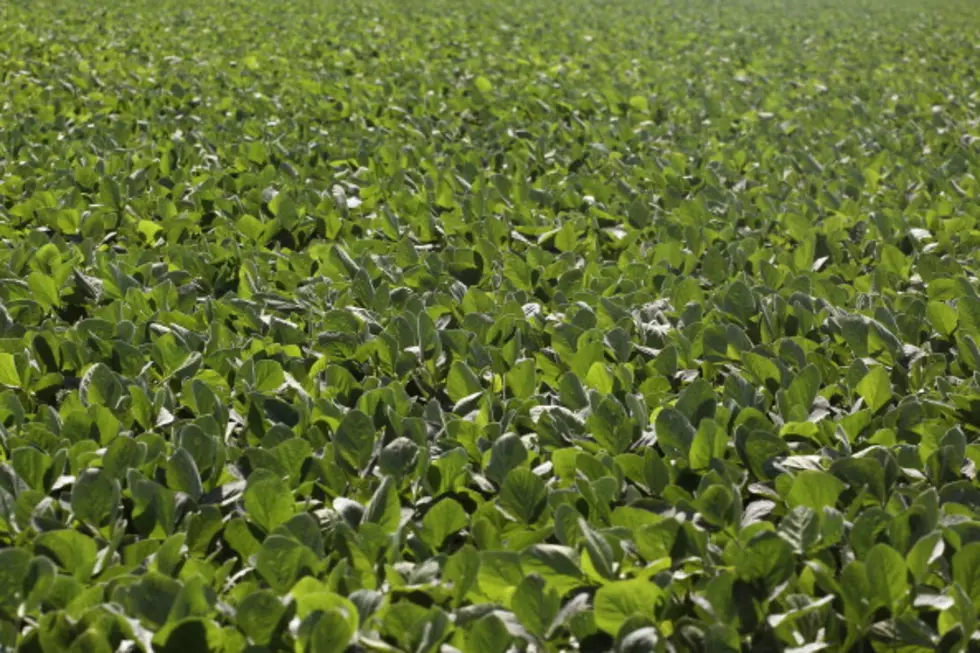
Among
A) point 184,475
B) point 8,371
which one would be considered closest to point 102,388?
point 8,371

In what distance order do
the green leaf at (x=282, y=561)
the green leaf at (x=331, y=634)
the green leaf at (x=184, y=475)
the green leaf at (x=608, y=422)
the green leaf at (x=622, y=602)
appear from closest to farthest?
the green leaf at (x=331, y=634) < the green leaf at (x=622, y=602) < the green leaf at (x=282, y=561) < the green leaf at (x=184, y=475) < the green leaf at (x=608, y=422)

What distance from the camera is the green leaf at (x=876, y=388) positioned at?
278 centimetres

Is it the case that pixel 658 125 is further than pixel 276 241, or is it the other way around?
pixel 658 125

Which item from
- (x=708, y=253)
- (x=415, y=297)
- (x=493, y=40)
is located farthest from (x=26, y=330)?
(x=493, y=40)

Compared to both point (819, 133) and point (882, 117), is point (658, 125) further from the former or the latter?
point (882, 117)

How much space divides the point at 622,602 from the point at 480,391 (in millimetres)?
1064

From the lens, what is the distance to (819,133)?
7508 millimetres

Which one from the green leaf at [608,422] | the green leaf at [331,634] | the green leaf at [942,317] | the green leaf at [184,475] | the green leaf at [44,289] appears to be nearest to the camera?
the green leaf at [331,634]

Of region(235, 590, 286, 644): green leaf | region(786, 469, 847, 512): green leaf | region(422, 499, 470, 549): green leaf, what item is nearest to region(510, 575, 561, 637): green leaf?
region(422, 499, 470, 549): green leaf

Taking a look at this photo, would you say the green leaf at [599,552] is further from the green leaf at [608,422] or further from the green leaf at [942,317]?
the green leaf at [942,317]

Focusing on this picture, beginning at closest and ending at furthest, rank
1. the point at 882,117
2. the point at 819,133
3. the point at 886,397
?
the point at 886,397 → the point at 819,133 → the point at 882,117

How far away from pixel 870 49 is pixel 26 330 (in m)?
13.2

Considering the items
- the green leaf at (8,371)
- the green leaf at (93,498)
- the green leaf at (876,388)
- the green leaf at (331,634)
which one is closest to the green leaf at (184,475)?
the green leaf at (93,498)

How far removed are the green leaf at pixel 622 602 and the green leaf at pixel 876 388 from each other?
115 cm
